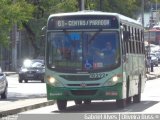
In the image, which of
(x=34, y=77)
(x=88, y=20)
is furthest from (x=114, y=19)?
(x=34, y=77)

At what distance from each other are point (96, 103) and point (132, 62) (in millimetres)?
2673

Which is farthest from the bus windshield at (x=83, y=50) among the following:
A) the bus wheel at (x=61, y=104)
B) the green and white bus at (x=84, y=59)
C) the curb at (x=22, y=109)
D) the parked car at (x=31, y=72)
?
the parked car at (x=31, y=72)

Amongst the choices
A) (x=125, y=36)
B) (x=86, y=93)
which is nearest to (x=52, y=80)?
(x=86, y=93)

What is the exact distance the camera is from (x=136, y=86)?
1164 inches

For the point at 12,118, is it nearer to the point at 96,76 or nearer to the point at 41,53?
the point at 96,76

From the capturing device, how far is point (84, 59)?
24859 millimetres

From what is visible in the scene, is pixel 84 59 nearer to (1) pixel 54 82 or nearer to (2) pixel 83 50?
(2) pixel 83 50

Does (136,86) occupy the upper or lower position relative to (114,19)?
lower

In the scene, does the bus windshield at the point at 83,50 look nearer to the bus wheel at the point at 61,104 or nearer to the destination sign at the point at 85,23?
the destination sign at the point at 85,23

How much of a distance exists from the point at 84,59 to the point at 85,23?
1.31 metres

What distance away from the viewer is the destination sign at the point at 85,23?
82.9 ft

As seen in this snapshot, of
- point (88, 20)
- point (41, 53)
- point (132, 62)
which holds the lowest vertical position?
point (41, 53)

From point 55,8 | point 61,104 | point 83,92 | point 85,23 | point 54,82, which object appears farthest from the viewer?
point 55,8

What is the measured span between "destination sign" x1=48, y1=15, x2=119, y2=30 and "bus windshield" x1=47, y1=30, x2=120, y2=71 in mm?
198
